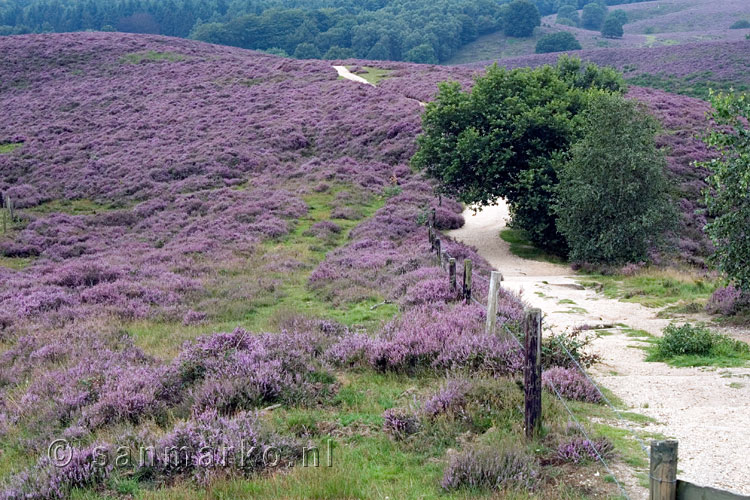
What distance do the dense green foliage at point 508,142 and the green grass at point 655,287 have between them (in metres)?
5.37

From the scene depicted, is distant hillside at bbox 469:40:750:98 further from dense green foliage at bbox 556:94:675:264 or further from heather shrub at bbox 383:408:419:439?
heather shrub at bbox 383:408:419:439

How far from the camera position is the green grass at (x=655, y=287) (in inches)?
671

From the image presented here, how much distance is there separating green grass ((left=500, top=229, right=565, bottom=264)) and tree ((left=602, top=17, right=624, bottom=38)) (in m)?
119

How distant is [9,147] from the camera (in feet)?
146

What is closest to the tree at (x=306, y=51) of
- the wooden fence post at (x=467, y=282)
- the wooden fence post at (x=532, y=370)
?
the wooden fence post at (x=467, y=282)

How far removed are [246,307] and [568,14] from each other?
170m

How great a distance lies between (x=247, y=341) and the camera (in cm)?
1042

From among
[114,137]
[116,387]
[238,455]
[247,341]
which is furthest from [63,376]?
[114,137]

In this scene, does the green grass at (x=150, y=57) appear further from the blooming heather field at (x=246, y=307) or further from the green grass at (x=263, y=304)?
the green grass at (x=263, y=304)

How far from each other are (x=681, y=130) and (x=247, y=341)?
129 ft

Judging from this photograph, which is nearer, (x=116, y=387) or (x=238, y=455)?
(x=238, y=455)

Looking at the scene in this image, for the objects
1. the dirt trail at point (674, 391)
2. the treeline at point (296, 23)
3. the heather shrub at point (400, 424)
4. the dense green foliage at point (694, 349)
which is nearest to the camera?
the dirt trail at point (674, 391)

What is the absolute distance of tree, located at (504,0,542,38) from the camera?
418 feet

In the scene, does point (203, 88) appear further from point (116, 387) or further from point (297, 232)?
point (116, 387)
